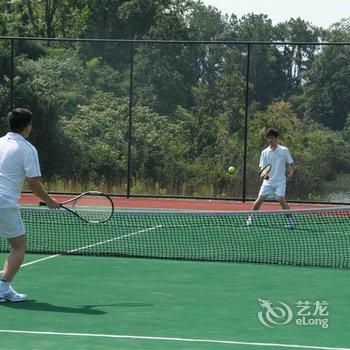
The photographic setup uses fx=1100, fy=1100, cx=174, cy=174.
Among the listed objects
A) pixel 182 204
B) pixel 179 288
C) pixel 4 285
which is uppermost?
pixel 4 285

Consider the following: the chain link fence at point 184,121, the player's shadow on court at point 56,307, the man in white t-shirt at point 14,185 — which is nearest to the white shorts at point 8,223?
the man in white t-shirt at point 14,185

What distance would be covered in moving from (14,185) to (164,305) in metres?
1.52

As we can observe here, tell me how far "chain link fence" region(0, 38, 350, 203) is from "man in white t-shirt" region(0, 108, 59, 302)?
430 inches

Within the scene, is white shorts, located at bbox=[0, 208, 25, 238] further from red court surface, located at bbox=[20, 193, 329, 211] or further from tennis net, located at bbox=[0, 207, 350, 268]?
red court surface, located at bbox=[20, 193, 329, 211]

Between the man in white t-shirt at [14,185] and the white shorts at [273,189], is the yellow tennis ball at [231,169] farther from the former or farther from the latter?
the man in white t-shirt at [14,185]

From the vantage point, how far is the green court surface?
7.34 meters

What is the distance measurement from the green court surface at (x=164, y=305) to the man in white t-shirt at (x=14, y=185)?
326 mm

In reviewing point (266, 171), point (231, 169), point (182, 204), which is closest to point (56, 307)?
point (266, 171)

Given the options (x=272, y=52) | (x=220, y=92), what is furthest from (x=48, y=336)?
(x=272, y=52)

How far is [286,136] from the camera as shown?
2225 centimetres

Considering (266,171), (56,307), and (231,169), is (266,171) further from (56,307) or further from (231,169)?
(56,307)

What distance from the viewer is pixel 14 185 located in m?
8.70

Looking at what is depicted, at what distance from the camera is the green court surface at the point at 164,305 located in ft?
24.1

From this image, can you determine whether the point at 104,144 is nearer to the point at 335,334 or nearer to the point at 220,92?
the point at 220,92
